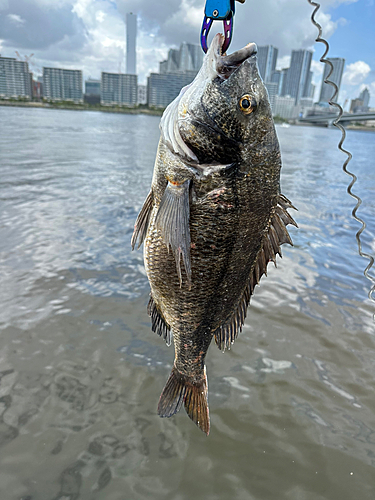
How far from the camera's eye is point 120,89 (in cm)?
16150

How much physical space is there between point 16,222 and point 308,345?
6805 mm

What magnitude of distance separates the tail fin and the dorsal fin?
44 cm

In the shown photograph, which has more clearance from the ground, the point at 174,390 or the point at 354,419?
the point at 174,390

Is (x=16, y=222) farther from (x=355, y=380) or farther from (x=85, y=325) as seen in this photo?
(x=355, y=380)

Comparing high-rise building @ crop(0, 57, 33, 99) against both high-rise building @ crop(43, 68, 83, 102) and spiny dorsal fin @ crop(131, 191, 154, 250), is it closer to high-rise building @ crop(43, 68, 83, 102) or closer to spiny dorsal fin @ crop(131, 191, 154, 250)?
Answer: high-rise building @ crop(43, 68, 83, 102)

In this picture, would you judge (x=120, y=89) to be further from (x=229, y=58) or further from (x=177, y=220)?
(x=177, y=220)

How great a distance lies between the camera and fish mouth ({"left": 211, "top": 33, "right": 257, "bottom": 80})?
1992 mm

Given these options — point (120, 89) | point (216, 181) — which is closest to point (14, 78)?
point (120, 89)

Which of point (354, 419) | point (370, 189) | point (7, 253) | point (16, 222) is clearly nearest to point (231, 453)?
point (354, 419)

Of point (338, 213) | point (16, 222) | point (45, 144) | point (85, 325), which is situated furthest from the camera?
point (45, 144)

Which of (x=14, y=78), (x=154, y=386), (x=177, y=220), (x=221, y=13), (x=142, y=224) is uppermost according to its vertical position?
(x=14, y=78)

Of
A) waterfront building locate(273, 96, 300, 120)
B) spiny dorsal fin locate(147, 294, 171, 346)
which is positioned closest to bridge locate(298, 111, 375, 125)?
spiny dorsal fin locate(147, 294, 171, 346)

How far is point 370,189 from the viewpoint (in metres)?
16.1

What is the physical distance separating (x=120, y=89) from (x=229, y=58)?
17974 centimetres
